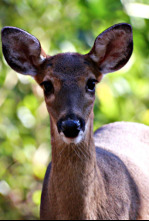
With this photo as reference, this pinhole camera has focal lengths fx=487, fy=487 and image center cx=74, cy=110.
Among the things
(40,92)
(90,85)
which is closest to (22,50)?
(90,85)

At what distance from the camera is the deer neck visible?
3.24 metres

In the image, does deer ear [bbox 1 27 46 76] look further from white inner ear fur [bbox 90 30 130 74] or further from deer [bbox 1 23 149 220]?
white inner ear fur [bbox 90 30 130 74]

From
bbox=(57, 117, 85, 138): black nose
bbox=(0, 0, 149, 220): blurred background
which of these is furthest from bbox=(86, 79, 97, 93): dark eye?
bbox=(0, 0, 149, 220): blurred background

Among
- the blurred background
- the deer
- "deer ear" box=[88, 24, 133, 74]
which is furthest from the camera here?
the blurred background

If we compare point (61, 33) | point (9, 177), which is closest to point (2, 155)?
A: point (9, 177)

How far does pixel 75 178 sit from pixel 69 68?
2.47 feet

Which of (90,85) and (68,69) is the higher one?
(68,69)

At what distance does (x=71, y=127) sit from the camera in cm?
295

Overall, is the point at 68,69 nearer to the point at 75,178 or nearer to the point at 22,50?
the point at 22,50

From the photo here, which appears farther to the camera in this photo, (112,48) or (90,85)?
(112,48)

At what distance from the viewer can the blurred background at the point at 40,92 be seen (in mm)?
5188

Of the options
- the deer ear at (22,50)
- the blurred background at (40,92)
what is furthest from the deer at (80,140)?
the blurred background at (40,92)

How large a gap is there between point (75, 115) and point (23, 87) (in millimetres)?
3128

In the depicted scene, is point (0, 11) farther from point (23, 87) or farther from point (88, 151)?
point (88, 151)
